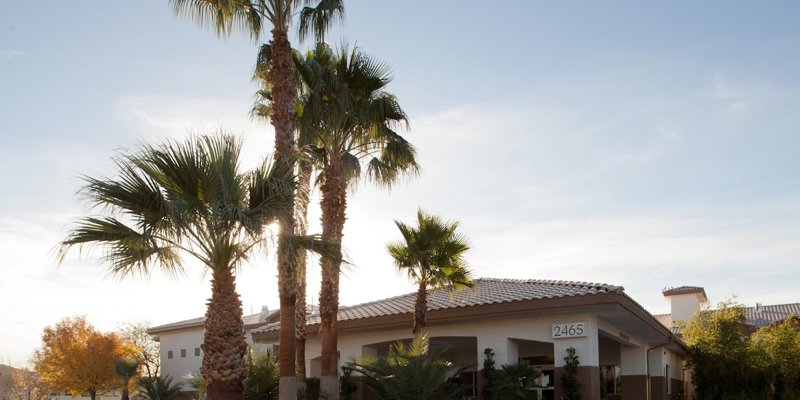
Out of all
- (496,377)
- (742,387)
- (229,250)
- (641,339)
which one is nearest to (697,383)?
(742,387)

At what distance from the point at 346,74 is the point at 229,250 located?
7.12 meters

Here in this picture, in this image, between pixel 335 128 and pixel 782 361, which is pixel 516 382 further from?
pixel 782 361

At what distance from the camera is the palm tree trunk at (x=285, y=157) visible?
47.8 feet

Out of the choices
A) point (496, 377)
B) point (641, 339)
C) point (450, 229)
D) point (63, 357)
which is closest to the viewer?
point (496, 377)

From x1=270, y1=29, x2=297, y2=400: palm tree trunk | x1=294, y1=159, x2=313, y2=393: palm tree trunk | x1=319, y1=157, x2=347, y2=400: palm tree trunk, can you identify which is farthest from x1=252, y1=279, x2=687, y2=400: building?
x1=270, y1=29, x2=297, y2=400: palm tree trunk

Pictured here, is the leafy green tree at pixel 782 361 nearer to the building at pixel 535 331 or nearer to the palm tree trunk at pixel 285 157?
the building at pixel 535 331

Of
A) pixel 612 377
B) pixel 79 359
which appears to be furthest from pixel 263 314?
pixel 612 377

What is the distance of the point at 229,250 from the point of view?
42.3ft

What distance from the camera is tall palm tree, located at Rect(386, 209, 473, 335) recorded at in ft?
65.1

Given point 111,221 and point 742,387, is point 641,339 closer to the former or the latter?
point 742,387

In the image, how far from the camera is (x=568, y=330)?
18.5 metres

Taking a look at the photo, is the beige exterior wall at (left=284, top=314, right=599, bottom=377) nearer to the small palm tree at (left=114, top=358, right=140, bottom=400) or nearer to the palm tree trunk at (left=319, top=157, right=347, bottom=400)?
the palm tree trunk at (left=319, top=157, right=347, bottom=400)

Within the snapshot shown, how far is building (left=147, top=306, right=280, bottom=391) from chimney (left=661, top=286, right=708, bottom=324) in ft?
91.7

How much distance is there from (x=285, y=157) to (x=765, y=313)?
54.6 m
